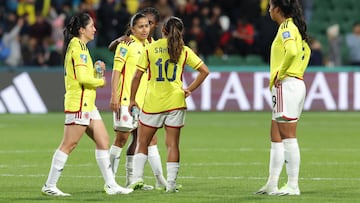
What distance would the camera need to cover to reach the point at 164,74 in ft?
38.6

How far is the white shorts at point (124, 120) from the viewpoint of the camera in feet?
41.1

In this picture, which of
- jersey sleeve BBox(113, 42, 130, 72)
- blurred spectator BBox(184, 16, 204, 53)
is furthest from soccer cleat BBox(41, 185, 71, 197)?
blurred spectator BBox(184, 16, 204, 53)

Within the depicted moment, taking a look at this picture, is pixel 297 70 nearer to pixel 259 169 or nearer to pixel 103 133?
pixel 103 133

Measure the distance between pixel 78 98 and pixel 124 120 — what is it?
44.2 inches

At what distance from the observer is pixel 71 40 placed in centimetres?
1159

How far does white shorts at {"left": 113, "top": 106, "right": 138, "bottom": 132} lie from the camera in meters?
12.5

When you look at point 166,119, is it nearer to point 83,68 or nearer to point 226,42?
point 83,68

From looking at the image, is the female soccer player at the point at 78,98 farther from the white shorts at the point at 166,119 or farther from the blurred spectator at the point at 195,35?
the blurred spectator at the point at 195,35

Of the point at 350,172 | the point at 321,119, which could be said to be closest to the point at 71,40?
the point at 350,172

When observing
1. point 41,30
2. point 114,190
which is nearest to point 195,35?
point 41,30

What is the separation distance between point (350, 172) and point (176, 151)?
337 cm

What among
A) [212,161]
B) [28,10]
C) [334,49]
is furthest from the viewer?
[28,10]

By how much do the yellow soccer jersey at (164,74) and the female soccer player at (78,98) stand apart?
552 mm

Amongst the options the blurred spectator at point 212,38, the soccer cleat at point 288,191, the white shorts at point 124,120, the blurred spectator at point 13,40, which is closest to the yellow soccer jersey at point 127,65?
the white shorts at point 124,120
